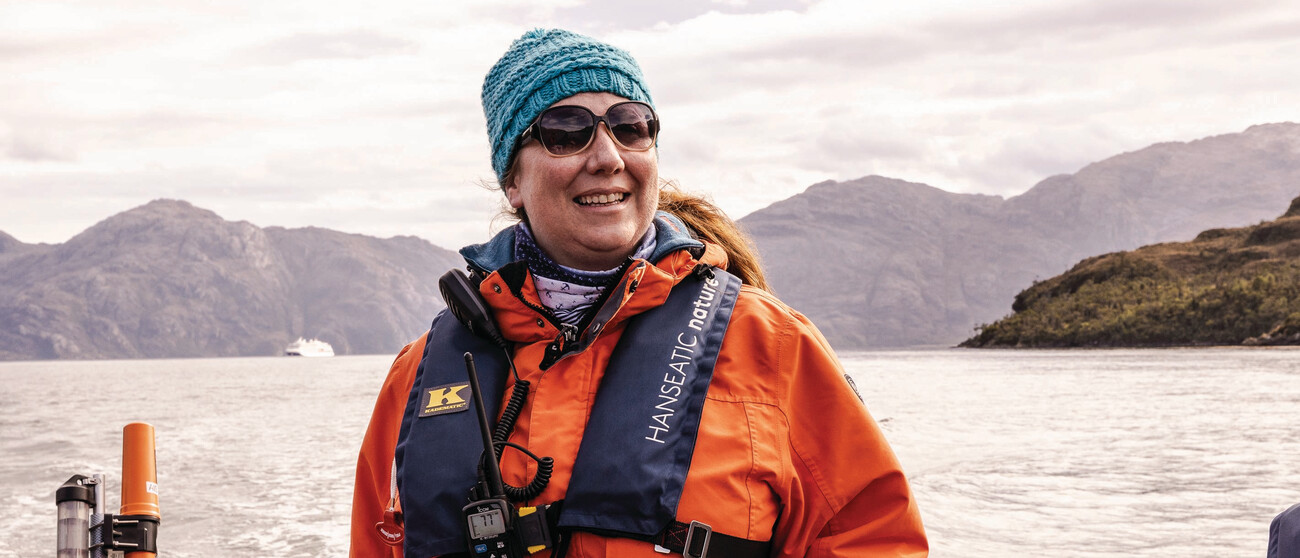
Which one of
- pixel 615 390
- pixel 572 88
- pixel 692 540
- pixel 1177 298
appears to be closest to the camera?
pixel 692 540

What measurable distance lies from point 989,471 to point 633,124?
14909 millimetres

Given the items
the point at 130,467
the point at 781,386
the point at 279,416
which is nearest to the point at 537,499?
the point at 781,386

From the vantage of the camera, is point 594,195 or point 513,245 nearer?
point 594,195

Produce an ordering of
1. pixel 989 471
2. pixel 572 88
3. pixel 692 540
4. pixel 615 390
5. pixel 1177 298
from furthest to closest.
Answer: pixel 1177 298, pixel 989 471, pixel 572 88, pixel 615 390, pixel 692 540

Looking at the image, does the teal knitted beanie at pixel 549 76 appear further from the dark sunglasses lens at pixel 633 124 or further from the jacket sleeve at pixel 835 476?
the jacket sleeve at pixel 835 476

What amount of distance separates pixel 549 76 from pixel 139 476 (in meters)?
1.21

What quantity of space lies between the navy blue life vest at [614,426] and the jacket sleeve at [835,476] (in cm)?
18

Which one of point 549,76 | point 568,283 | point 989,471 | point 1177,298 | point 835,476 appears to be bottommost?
point 989,471

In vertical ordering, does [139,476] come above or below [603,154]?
below

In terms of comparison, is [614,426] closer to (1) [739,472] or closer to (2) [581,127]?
(1) [739,472]

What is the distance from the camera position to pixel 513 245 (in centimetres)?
238

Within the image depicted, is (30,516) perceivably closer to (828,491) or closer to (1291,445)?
(828,491)

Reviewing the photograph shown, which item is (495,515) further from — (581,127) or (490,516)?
(581,127)

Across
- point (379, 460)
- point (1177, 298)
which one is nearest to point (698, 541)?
point (379, 460)
